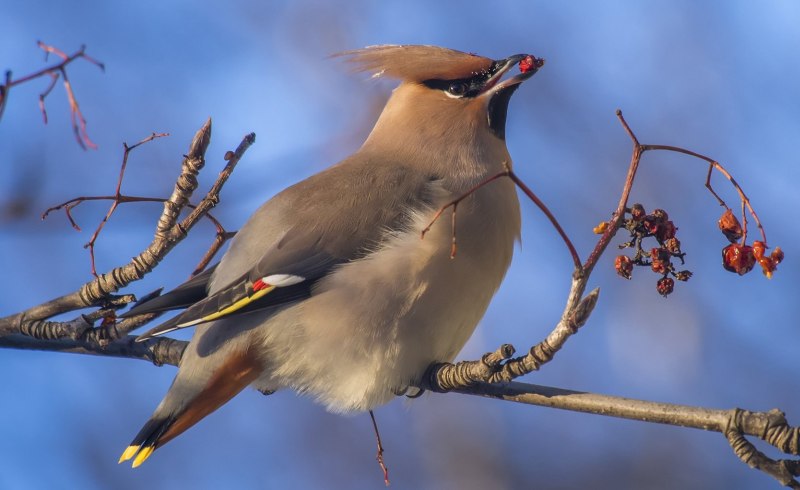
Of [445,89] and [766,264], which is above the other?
[445,89]

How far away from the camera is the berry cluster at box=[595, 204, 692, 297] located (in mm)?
2652

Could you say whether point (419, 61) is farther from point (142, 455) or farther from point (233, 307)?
point (142, 455)

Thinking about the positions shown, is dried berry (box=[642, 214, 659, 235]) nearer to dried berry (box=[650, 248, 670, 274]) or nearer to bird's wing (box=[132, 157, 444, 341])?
dried berry (box=[650, 248, 670, 274])

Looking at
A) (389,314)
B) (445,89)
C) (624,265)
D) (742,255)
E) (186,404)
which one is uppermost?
(445,89)

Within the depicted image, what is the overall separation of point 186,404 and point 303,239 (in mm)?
641

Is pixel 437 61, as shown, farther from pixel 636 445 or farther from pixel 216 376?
pixel 636 445

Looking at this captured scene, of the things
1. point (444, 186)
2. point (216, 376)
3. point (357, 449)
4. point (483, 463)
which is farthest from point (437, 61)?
point (357, 449)

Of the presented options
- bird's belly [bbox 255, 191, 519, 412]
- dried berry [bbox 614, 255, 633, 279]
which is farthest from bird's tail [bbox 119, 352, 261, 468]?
dried berry [bbox 614, 255, 633, 279]

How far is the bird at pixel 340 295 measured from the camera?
11.3 ft

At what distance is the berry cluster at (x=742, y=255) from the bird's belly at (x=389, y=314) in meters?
0.95

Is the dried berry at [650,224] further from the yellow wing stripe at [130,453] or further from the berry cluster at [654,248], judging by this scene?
the yellow wing stripe at [130,453]

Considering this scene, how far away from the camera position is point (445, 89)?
4219mm

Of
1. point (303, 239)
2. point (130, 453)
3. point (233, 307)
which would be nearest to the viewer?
point (233, 307)

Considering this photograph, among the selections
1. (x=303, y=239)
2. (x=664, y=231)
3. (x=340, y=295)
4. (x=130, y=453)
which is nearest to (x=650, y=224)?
(x=664, y=231)
